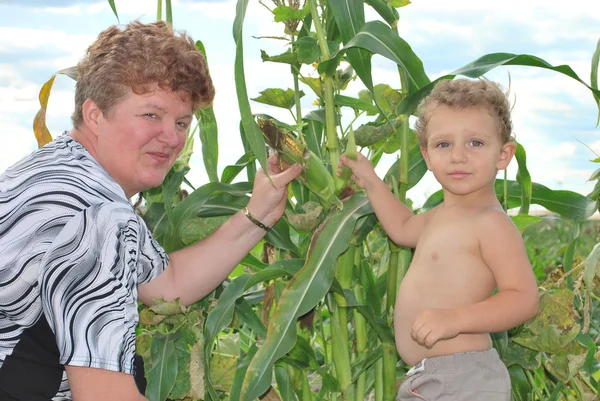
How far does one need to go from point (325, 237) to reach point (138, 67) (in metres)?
0.52

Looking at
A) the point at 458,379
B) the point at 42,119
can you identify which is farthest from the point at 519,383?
the point at 42,119

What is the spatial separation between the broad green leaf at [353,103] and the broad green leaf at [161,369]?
0.68 m

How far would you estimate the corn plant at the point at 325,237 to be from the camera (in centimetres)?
167

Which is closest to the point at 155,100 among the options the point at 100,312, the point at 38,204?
the point at 38,204

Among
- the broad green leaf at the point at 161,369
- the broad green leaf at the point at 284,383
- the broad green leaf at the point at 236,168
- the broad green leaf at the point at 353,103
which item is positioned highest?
the broad green leaf at the point at 353,103

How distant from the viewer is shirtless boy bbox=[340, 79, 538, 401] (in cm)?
158

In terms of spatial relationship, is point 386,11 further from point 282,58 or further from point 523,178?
point 523,178

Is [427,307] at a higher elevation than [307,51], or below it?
below

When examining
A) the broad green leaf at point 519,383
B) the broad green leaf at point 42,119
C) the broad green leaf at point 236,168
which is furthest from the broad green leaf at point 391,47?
the broad green leaf at point 42,119

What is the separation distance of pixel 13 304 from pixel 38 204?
217mm

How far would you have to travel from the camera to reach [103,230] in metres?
1.48

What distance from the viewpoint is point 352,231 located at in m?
1.72

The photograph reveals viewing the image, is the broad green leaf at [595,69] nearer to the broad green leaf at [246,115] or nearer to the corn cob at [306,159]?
the corn cob at [306,159]

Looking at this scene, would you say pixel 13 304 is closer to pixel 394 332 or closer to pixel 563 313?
pixel 394 332
